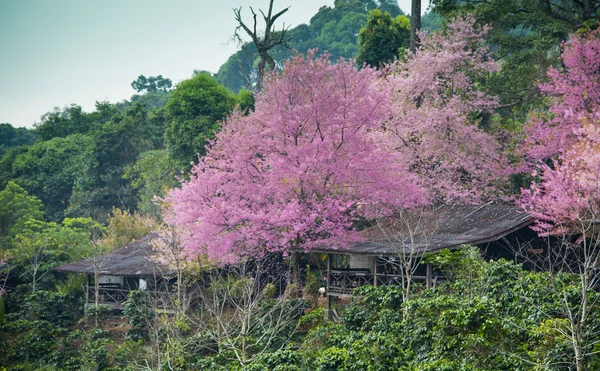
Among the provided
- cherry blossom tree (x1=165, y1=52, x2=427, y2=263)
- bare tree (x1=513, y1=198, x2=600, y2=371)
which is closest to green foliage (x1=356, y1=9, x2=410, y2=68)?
cherry blossom tree (x1=165, y1=52, x2=427, y2=263)

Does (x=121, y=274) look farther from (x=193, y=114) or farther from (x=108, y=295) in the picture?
(x=193, y=114)

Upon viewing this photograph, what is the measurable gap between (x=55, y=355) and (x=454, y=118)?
18.5m

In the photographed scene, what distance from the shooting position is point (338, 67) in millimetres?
25547

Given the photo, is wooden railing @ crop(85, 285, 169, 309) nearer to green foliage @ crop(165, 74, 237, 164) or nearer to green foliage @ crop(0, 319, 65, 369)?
green foliage @ crop(0, 319, 65, 369)

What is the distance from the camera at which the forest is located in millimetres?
17406

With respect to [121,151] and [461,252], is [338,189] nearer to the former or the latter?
[461,252]

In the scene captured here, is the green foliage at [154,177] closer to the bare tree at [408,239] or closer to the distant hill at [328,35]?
the bare tree at [408,239]

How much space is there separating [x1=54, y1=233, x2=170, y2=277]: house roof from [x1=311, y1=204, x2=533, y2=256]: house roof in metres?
7.70

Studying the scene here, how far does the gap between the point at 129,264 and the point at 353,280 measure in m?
10.8

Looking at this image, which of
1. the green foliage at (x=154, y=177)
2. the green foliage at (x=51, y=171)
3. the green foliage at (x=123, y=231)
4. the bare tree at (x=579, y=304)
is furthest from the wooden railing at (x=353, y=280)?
the green foliage at (x=51, y=171)

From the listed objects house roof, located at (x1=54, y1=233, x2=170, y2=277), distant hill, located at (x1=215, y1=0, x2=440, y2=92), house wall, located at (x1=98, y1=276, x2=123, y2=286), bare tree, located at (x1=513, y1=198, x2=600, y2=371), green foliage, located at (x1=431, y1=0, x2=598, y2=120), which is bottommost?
house wall, located at (x1=98, y1=276, x2=123, y2=286)

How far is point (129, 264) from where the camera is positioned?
30.4 metres

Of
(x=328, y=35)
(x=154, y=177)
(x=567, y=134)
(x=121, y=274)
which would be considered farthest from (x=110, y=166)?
(x=328, y=35)

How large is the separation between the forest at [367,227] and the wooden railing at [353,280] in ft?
2.30
